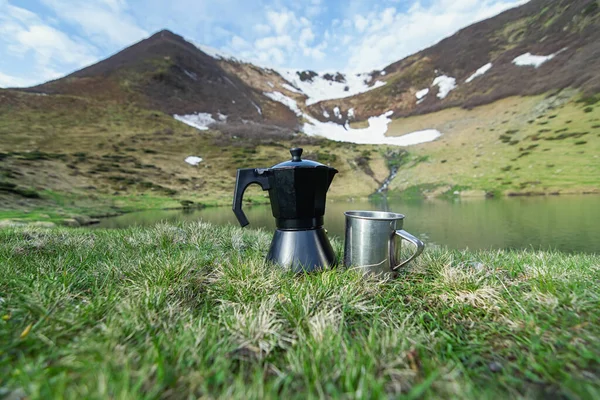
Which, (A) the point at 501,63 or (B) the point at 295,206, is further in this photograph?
(A) the point at 501,63

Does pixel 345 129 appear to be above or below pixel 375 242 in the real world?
above

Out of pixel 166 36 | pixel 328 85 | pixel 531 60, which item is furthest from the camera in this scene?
pixel 328 85

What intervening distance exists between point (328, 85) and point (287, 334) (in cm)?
8338

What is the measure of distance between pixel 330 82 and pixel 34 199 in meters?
77.3

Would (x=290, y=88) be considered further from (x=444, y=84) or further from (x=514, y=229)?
(x=514, y=229)

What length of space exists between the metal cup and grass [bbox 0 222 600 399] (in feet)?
0.42

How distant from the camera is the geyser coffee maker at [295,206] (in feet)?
5.80

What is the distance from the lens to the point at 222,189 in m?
23.3

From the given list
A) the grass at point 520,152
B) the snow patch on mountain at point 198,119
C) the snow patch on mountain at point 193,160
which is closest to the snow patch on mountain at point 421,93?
the grass at point 520,152

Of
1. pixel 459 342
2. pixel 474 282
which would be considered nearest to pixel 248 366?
pixel 459 342

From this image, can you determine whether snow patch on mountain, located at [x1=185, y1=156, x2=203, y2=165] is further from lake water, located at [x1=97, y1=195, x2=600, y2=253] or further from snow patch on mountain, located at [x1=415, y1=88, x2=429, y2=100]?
snow patch on mountain, located at [x1=415, y1=88, x2=429, y2=100]

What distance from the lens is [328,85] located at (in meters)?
75.9

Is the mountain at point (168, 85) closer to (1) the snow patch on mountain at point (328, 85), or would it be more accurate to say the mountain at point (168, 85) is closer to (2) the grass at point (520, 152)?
(1) the snow patch on mountain at point (328, 85)

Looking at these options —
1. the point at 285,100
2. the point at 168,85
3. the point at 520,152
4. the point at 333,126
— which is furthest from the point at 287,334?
the point at 285,100
